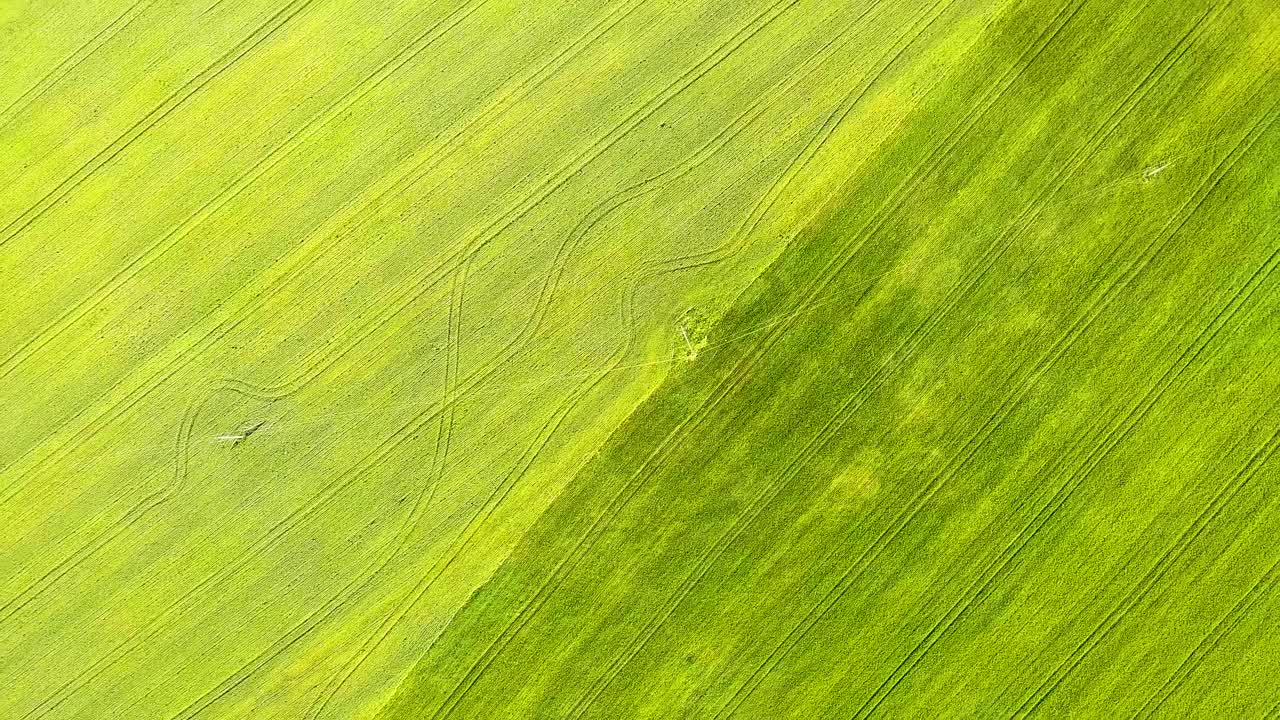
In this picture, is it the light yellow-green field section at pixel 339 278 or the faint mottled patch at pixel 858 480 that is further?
the faint mottled patch at pixel 858 480

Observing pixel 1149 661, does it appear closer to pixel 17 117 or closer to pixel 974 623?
pixel 974 623

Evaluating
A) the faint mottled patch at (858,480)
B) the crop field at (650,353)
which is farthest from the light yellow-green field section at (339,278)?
the faint mottled patch at (858,480)

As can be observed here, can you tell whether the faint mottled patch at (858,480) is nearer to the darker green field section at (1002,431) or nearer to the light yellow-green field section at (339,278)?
the darker green field section at (1002,431)

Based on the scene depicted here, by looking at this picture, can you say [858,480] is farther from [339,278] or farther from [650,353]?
[339,278]

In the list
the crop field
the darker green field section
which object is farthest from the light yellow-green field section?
the darker green field section

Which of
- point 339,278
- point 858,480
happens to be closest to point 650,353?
point 858,480

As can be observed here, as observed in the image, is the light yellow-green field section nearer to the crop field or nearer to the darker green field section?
the crop field

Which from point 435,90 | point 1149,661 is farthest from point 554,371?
point 1149,661
